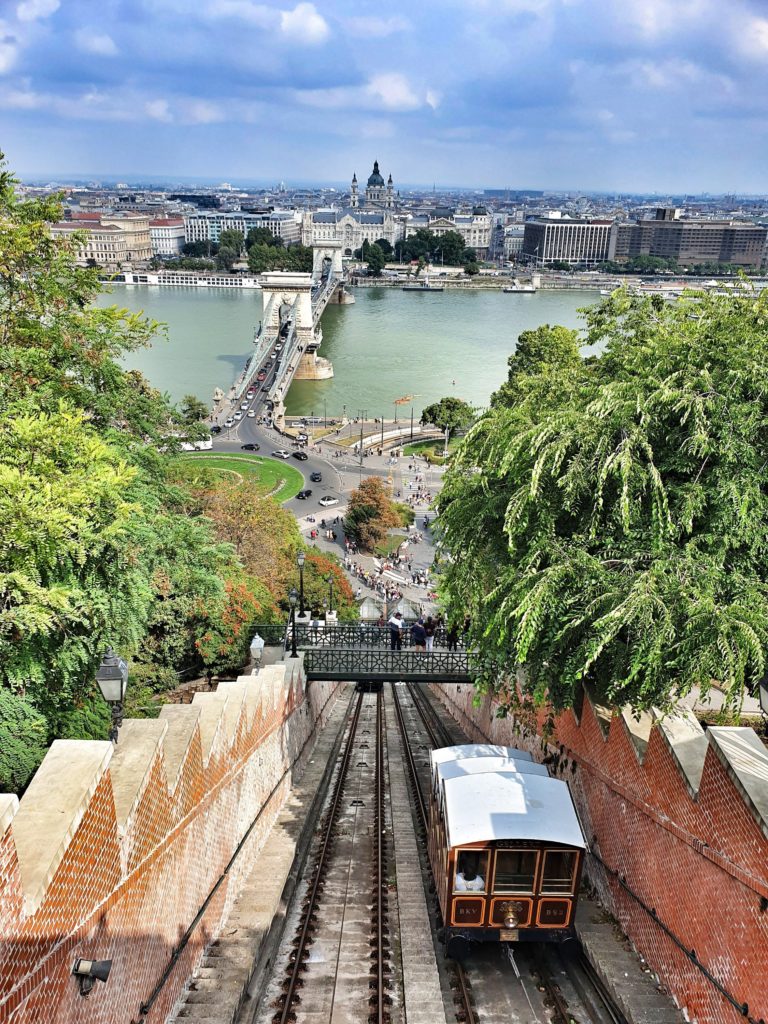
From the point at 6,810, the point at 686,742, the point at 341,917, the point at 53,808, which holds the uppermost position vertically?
the point at 6,810

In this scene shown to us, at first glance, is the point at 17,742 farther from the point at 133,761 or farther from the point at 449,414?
the point at 449,414

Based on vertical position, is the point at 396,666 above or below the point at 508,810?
below

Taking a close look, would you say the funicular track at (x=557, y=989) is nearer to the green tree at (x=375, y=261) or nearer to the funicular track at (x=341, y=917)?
the funicular track at (x=341, y=917)

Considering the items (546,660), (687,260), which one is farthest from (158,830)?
(687,260)

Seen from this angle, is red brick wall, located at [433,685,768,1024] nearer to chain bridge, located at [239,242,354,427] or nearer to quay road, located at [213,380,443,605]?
quay road, located at [213,380,443,605]

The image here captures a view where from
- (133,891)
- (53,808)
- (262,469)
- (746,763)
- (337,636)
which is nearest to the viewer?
(53,808)

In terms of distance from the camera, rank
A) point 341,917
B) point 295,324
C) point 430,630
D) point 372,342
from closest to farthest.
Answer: point 341,917
point 430,630
point 295,324
point 372,342

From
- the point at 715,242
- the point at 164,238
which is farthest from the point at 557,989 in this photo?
the point at 715,242
